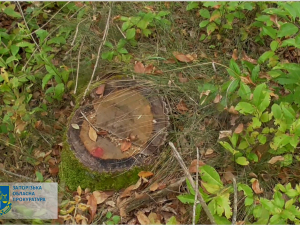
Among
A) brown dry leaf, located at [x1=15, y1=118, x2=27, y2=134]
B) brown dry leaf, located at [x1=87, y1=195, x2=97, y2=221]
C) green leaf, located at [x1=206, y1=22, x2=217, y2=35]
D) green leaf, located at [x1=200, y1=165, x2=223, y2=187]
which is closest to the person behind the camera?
green leaf, located at [x1=200, y1=165, x2=223, y2=187]

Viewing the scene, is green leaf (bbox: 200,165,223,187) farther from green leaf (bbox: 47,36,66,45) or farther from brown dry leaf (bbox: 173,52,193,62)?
green leaf (bbox: 47,36,66,45)

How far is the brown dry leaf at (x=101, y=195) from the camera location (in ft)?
8.03

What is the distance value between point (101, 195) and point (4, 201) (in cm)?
68

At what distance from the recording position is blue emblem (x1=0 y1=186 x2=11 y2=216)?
2.45 m

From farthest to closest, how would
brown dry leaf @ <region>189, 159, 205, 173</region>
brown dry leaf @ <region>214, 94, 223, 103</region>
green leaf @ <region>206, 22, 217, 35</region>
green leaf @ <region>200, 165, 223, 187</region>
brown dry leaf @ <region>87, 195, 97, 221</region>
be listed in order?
green leaf @ <region>206, 22, 217, 35</region>
brown dry leaf @ <region>214, 94, 223, 103</region>
brown dry leaf @ <region>87, 195, 97, 221</region>
brown dry leaf @ <region>189, 159, 205, 173</region>
green leaf @ <region>200, 165, 223, 187</region>

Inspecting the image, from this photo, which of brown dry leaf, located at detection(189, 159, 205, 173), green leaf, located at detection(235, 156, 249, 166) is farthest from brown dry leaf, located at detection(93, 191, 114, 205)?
green leaf, located at detection(235, 156, 249, 166)

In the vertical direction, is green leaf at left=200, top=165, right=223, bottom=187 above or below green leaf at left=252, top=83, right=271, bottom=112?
below

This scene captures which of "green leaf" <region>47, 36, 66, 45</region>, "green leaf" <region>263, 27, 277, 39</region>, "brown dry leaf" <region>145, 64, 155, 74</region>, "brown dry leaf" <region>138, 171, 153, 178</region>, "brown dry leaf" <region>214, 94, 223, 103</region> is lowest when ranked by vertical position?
"brown dry leaf" <region>138, 171, 153, 178</region>

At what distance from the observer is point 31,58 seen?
A: 3.14m

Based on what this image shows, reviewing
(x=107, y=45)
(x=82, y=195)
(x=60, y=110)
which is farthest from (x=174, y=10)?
(x=82, y=195)

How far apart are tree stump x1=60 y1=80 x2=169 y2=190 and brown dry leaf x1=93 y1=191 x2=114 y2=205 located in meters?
0.04

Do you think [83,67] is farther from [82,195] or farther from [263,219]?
[263,219]

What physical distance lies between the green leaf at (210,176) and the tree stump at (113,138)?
0.54 meters

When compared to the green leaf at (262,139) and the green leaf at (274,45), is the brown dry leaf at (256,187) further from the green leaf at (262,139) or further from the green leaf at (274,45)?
the green leaf at (274,45)
